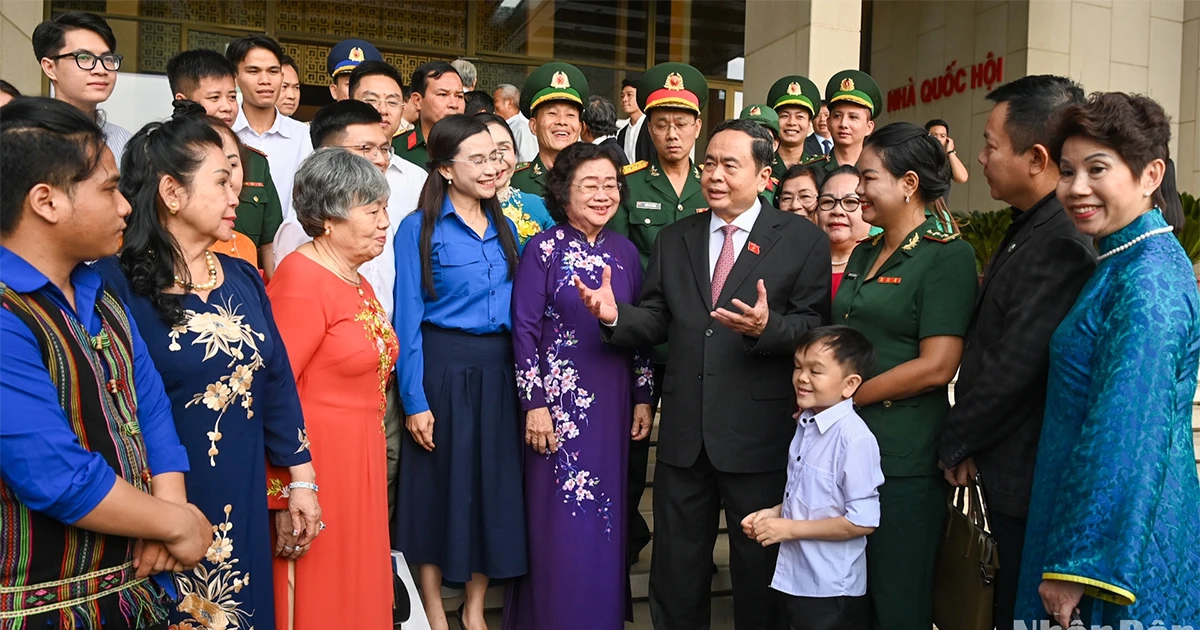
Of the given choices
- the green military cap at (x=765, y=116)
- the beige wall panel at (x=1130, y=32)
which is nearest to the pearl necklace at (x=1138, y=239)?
the green military cap at (x=765, y=116)

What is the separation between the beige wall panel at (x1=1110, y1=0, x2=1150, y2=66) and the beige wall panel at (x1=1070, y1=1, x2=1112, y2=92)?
0.20 meters

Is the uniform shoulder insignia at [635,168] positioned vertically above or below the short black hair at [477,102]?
below

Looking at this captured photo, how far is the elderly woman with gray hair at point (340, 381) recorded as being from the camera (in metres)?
Answer: 2.48

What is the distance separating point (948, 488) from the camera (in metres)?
2.76

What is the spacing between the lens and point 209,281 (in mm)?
2209

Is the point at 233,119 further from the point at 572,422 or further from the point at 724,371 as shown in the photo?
the point at 724,371

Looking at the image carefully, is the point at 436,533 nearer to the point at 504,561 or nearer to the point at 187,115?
the point at 504,561

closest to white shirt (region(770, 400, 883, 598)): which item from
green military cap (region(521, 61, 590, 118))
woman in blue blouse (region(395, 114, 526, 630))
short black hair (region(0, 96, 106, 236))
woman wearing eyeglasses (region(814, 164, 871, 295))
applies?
woman in blue blouse (region(395, 114, 526, 630))

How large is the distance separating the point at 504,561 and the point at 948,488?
4.84 ft

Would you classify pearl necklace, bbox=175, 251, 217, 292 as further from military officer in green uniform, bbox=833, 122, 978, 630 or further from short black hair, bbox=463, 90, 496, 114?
Answer: short black hair, bbox=463, 90, 496, 114

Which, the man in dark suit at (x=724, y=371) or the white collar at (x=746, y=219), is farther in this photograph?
the white collar at (x=746, y=219)

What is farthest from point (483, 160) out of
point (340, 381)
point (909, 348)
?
point (909, 348)

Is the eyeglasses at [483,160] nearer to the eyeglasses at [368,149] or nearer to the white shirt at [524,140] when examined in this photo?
the eyeglasses at [368,149]

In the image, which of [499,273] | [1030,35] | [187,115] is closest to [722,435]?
[499,273]
